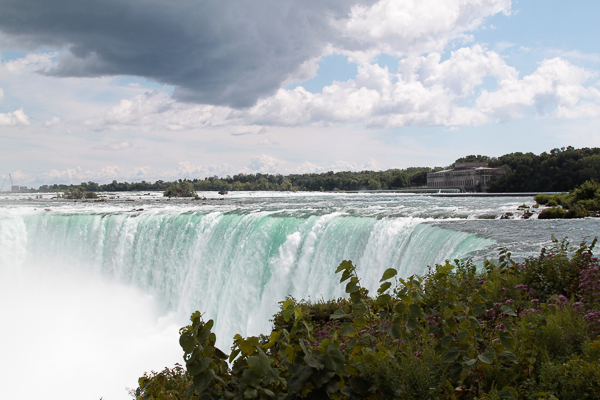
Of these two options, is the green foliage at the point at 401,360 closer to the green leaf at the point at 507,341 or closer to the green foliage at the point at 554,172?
the green leaf at the point at 507,341

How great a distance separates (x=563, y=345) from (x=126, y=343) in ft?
53.6

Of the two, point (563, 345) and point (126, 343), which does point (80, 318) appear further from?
point (563, 345)

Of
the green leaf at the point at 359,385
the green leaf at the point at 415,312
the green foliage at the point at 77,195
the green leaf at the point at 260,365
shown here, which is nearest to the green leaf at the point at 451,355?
the green leaf at the point at 415,312

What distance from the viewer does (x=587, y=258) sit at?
609 centimetres

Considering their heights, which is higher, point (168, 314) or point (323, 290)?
point (323, 290)

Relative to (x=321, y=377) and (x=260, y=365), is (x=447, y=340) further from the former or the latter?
(x=260, y=365)

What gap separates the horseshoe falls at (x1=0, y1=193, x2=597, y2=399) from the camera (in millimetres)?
12586

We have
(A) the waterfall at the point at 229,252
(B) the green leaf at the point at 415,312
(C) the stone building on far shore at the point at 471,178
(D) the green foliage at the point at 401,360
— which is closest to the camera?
(D) the green foliage at the point at 401,360

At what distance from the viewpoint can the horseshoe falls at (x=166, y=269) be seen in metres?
12.6

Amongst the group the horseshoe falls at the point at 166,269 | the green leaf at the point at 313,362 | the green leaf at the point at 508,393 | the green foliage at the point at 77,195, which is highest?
the green foliage at the point at 77,195

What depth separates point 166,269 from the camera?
59.7ft

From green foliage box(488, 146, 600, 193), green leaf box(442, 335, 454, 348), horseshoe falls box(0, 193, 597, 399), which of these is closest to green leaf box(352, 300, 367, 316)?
green leaf box(442, 335, 454, 348)

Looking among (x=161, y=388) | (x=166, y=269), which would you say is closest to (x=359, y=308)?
(x=161, y=388)

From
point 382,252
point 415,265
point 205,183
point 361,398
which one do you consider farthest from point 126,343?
point 205,183
